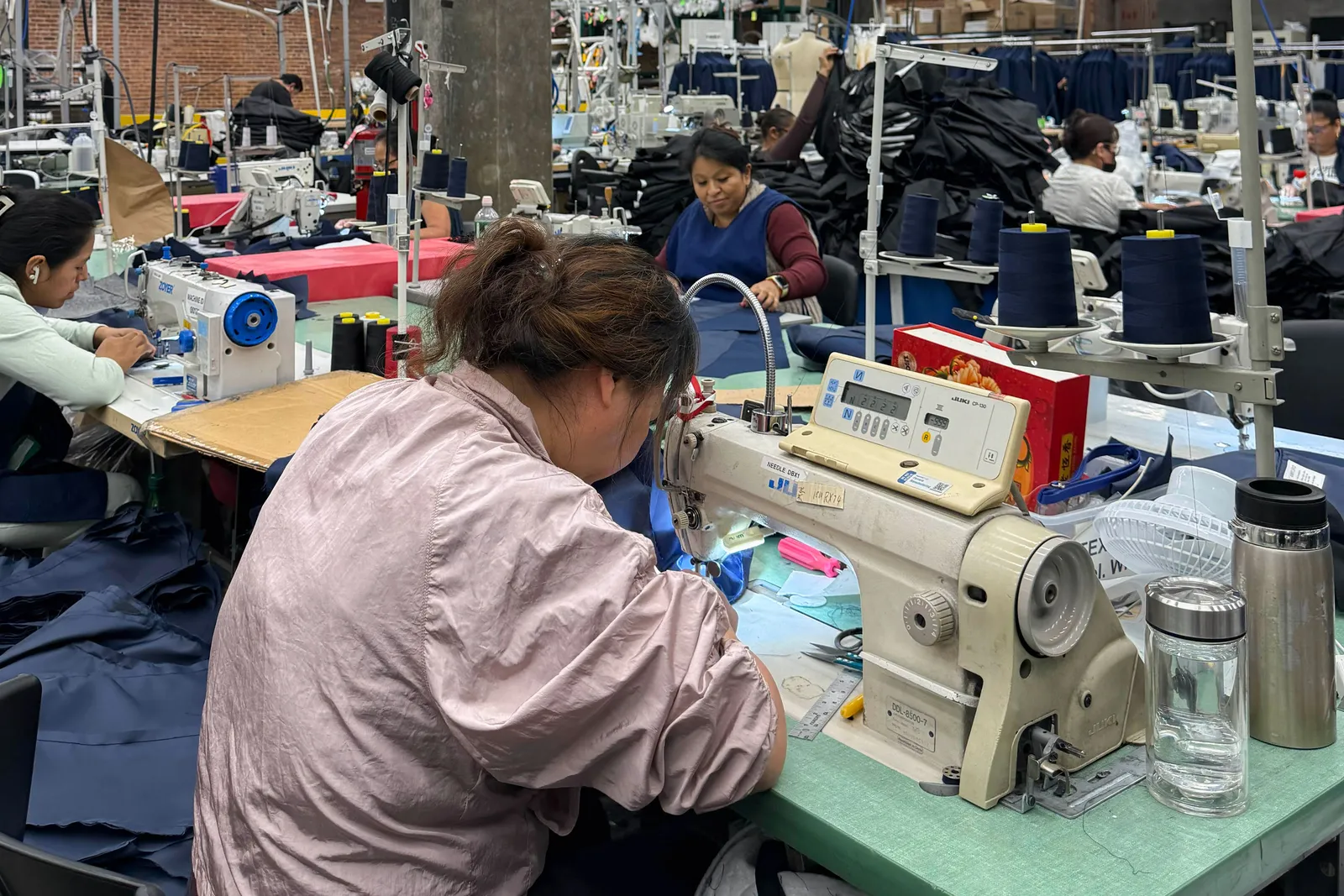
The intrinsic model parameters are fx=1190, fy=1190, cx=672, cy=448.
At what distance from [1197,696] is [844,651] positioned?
439mm

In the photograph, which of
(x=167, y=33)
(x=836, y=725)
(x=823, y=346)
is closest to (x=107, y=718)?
(x=836, y=725)

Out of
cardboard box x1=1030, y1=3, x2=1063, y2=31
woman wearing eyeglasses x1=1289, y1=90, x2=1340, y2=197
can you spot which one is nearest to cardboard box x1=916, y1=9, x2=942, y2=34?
cardboard box x1=1030, y1=3, x2=1063, y2=31

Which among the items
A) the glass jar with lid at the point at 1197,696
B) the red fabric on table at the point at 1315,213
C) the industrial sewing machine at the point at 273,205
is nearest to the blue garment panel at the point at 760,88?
the red fabric on table at the point at 1315,213

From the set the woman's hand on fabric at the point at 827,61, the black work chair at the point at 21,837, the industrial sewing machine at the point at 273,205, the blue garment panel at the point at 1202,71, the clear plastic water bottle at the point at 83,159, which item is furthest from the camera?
the blue garment panel at the point at 1202,71

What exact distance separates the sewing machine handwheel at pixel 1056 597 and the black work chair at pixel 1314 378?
1.79 m

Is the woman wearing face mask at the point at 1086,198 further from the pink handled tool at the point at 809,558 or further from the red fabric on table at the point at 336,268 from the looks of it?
the pink handled tool at the point at 809,558

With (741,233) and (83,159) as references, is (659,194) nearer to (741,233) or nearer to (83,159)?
(741,233)

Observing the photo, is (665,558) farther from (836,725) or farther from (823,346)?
(823,346)

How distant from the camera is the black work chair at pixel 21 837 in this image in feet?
3.04

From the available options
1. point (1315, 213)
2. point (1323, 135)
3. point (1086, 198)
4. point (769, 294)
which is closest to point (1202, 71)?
point (1323, 135)

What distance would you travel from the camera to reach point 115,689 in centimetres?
160

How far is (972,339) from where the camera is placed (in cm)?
199

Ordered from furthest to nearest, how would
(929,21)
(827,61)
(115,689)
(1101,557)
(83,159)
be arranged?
(929,21)
(827,61)
(83,159)
(115,689)
(1101,557)

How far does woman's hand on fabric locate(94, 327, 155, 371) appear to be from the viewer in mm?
2682
